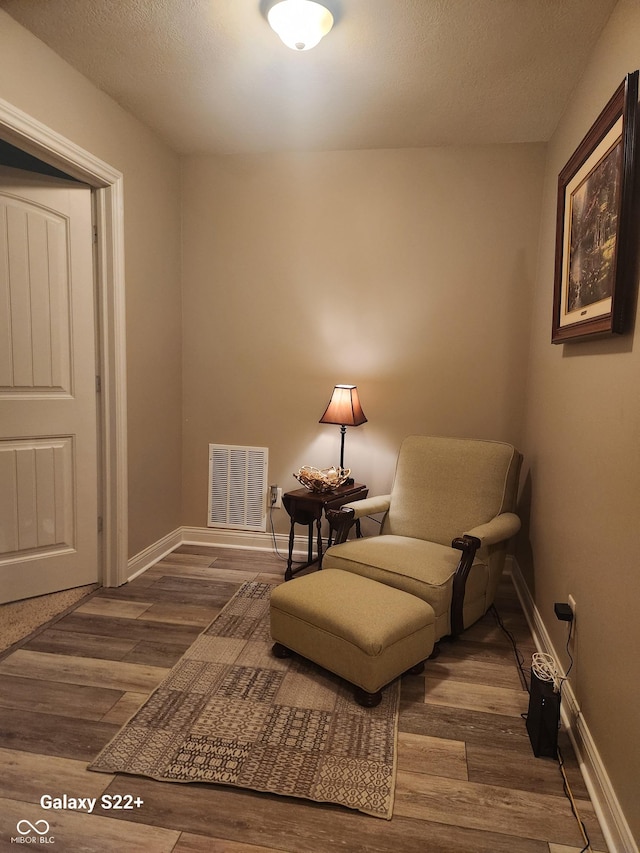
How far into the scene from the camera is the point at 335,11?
2.04 m

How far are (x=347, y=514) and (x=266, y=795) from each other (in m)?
1.37

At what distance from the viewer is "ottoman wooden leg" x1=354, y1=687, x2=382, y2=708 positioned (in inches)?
80.2

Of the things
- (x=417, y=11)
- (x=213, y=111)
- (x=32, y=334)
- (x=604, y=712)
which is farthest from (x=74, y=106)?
(x=604, y=712)

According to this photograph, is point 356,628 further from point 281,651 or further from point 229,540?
point 229,540

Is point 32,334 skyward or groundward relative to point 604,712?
skyward

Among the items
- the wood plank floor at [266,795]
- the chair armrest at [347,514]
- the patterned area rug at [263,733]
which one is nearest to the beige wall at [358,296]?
the chair armrest at [347,514]

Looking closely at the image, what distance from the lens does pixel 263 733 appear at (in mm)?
1885

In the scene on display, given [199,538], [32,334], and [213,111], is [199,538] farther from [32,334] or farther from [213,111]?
[213,111]

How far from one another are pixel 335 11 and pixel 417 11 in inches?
12.4

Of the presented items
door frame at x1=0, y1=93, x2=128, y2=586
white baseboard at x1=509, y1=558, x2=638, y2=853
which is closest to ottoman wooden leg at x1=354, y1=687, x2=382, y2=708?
white baseboard at x1=509, y1=558, x2=638, y2=853

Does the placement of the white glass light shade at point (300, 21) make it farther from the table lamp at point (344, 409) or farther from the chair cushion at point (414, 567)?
the chair cushion at point (414, 567)

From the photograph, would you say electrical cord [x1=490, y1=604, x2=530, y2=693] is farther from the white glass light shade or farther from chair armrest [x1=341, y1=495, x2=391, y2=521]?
the white glass light shade

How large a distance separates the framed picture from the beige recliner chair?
0.81 m

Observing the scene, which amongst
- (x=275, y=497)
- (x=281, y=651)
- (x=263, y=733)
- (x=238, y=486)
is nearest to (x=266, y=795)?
(x=263, y=733)
